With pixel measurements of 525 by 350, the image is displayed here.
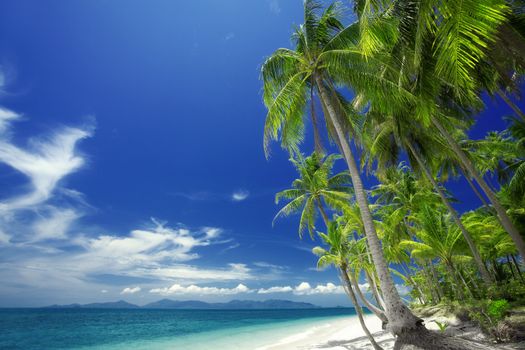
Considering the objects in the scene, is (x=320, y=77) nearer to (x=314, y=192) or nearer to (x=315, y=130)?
(x=315, y=130)

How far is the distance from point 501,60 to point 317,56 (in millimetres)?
4934

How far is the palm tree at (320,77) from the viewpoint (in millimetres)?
8250

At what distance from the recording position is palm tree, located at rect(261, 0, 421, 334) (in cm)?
825

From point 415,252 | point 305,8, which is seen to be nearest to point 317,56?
point 305,8

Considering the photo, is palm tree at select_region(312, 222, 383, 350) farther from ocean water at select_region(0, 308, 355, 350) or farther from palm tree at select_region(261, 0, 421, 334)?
ocean water at select_region(0, 308, 355, 350)

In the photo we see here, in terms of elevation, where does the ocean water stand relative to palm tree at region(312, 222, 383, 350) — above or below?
below

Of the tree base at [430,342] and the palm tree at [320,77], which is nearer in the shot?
the tree base at [430,342]

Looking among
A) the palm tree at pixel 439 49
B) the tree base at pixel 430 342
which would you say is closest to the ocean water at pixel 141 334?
the tree base at pixel 430 342

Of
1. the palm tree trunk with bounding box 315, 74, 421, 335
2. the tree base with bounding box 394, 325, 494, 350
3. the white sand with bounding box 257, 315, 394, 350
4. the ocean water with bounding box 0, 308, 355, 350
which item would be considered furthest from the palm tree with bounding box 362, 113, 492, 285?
the ocean water with bounding box 0, 308, 355, 350

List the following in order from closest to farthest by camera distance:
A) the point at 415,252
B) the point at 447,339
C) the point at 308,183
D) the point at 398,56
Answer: the point at 447,339, the point at 398,56, the point at 415,252, the point at 308,183

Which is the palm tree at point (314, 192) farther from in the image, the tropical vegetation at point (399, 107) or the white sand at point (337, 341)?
the white sand at point (337, 341)

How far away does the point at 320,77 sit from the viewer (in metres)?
9.41

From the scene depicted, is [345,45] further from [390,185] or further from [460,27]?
[390,185]

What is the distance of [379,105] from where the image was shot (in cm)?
903
